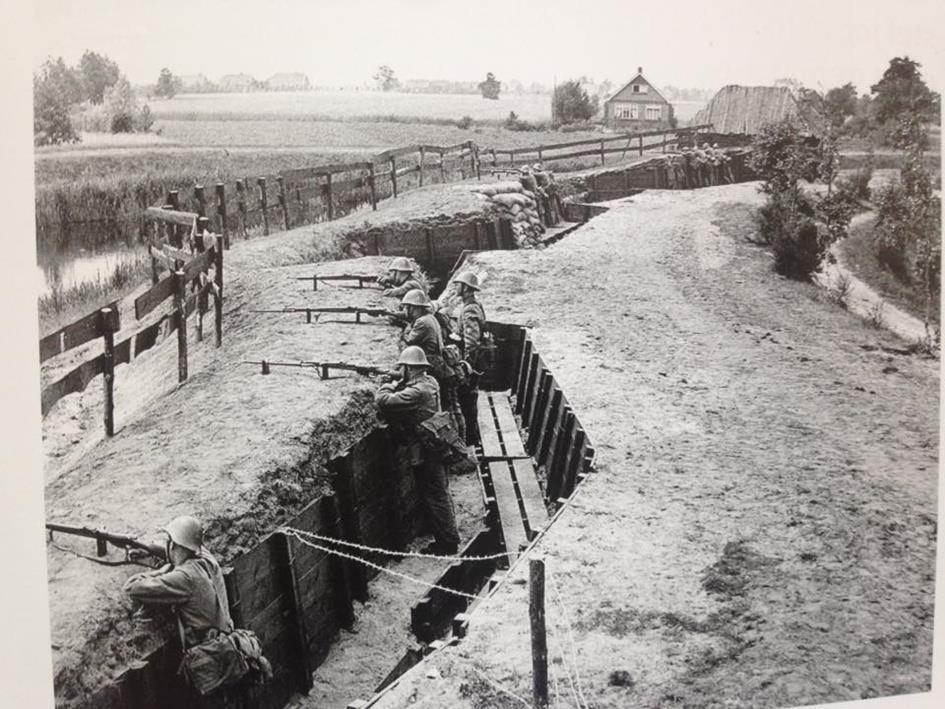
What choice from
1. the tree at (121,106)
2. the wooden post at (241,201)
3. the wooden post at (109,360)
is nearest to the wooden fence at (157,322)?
the wooden post at (109,360)

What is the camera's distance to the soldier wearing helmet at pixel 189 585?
3.83 meters

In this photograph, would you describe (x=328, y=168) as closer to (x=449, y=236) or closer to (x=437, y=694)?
(x=449, y=236)

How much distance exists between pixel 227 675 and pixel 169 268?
2.17 metres

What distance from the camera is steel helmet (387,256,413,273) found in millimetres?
7156

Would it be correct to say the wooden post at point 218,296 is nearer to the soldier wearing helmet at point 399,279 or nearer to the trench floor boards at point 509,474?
the soldier wearing helmet at point 399,279

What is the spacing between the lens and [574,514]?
550cm

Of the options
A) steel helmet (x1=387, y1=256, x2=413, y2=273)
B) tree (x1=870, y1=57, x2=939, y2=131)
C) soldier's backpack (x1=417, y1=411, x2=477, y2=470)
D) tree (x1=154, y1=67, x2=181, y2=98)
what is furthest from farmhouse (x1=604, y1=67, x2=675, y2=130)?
tree (x1=154, y1=67, x2=181, y2=98)

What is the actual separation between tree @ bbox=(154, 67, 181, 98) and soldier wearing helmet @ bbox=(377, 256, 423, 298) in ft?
9.30

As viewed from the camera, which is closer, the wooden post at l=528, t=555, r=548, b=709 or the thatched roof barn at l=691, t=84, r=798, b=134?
the wooden post at l=528, t=555, r=548, b=709

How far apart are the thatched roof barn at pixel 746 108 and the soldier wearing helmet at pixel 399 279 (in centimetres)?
232

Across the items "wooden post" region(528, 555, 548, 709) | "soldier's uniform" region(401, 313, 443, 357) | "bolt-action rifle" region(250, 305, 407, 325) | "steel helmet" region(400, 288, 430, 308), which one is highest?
"steel helmet" region(400, 288, 430, 308)

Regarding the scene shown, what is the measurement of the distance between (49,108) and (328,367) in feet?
8.29

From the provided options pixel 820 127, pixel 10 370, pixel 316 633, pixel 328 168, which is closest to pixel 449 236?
pixel 328 168

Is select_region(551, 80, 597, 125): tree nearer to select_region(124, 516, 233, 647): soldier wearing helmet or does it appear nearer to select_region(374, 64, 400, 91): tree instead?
select_region(374, 64, 400, 91): tree
